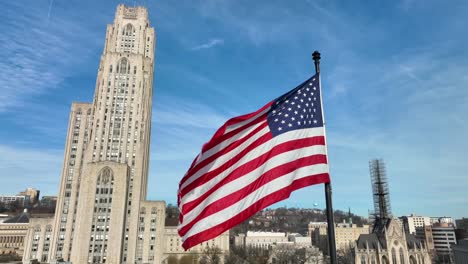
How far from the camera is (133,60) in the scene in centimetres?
11138

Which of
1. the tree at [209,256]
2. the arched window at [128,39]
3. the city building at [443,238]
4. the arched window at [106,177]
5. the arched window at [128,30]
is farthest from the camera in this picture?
the city building at [443,238]

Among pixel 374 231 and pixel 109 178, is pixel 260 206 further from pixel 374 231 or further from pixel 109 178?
pixel 374 231

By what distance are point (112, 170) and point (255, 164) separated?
305 ft

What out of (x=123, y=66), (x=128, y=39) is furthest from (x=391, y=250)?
(x=128, y=39)

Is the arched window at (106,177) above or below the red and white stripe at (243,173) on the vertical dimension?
above

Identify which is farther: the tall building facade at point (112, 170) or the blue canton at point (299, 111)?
the tall building facade at point (112, 170)

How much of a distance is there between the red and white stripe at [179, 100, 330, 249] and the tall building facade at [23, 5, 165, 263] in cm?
8952

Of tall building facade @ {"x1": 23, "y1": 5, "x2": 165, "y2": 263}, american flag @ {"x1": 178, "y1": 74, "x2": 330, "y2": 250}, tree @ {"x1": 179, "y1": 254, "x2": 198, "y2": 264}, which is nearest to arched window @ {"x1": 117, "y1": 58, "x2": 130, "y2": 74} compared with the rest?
tall building facade @ {"x1": 23, "y1": 5, "x2": 165, "y2": 263}

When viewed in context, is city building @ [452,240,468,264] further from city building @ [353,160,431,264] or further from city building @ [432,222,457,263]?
city building @ [432,222,457,263]

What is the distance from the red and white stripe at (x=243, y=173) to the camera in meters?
10.8

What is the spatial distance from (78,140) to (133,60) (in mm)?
34114

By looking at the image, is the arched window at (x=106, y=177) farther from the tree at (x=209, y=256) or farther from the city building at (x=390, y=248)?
the city building at (x=390, y=248)

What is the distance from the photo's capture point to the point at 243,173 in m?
11.6

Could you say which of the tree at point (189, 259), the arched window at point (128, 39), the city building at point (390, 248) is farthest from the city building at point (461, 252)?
the arched window at point (128, 39)
